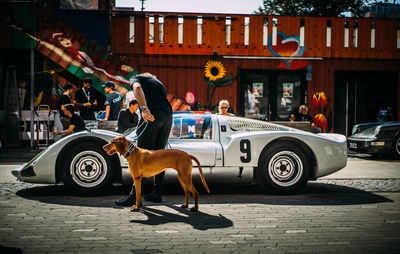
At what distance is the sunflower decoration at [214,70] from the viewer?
15.2 m

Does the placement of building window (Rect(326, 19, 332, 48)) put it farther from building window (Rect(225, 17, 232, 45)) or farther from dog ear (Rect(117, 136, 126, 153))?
dog ear (Rect(117, 136, 126, 153))

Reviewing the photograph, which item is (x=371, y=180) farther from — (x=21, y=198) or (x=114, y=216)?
(x=21, y=198)

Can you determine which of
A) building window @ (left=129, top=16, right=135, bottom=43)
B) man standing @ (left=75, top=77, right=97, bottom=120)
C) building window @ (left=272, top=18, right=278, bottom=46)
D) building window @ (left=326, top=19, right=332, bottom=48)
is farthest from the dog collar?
building window @ (left=326, top=19, right=332, bottom=48)

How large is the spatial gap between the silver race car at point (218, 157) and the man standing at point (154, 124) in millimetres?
445

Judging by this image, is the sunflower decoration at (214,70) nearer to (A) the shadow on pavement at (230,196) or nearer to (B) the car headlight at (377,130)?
(B) the car headlight at (377,130)

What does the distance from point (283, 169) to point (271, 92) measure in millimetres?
10079

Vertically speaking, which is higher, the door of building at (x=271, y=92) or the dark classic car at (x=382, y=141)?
the door of building at (x=271, y=92)

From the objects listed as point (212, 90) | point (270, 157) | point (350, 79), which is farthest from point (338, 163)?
point (350, 79)

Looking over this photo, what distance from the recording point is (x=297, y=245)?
367 cm

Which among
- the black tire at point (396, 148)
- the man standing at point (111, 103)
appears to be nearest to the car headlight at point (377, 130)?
the black tire at point (396, 148)

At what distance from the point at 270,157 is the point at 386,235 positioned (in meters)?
2.16

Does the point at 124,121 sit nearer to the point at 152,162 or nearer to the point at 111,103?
the point at 152,162

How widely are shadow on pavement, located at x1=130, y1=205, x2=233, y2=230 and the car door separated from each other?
1.09m

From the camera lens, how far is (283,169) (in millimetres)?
5938
